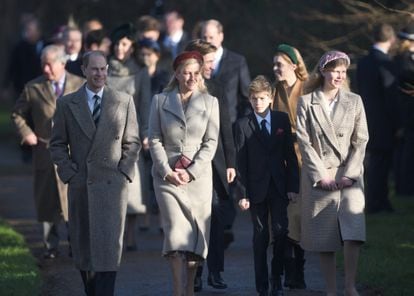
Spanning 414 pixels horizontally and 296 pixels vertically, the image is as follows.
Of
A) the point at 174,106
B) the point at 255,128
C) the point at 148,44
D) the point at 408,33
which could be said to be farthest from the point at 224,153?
the point at 408,33

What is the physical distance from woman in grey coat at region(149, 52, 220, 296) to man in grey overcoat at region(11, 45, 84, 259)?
3.02 m

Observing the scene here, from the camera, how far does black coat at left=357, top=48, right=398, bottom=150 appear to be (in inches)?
610

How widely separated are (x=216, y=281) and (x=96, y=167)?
1.79m

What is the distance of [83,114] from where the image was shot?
9.95m

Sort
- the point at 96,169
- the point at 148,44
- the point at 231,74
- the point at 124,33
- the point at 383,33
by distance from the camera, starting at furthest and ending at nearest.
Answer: the point at 383,33 < the point at 148,44 < the point at 124,33 < the point at 231,74 < the point at 96,169

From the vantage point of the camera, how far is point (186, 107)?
403 inches

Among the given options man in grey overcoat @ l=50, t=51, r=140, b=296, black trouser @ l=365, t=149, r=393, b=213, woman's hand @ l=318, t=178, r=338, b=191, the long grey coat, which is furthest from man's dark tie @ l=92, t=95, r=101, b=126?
black trouser @ l=365, t=149, r=393, b=213

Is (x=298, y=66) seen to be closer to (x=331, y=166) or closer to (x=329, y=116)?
(x=329, y=116)

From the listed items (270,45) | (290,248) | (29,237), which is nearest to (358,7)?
(270,45)

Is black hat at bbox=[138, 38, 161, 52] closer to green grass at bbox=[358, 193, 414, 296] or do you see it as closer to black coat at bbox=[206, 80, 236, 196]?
green grass at bbox=[358, 193, 414, 296]

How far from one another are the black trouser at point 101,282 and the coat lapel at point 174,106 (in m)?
1.32

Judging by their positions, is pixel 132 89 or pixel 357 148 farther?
pixel 132 89

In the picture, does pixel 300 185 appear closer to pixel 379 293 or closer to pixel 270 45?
pixel 379 293

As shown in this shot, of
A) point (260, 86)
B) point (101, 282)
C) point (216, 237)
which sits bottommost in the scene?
point (101, 282)
